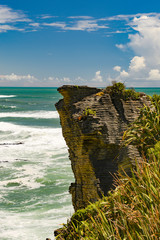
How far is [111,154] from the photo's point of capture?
424 inches

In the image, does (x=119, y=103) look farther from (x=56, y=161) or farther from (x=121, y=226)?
(x=56, y=161)

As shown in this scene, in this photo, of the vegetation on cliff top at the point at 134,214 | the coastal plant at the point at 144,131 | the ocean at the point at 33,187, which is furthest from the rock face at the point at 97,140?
the vegetation on cliff top at the point at 134,214

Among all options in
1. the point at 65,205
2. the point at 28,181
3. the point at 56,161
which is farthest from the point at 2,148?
the point at 65,205

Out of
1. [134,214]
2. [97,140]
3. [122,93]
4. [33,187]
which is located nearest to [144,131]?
[97,140]

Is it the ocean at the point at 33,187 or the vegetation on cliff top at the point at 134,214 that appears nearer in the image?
the vegetation on cliff top at the point at 134,214

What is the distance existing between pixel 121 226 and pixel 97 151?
5184 mm

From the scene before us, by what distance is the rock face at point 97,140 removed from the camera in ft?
34.7

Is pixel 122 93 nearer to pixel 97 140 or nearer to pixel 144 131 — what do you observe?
pixel 97 140

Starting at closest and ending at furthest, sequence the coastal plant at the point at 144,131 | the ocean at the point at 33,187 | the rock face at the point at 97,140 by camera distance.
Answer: the coastal plant at the point at 144,131 < the rock face at the point at 97,140 < the ocean at the point at 33,187

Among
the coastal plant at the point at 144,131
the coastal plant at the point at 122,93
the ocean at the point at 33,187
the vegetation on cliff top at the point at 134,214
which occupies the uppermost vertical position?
the coastal plant at the point at 122,93

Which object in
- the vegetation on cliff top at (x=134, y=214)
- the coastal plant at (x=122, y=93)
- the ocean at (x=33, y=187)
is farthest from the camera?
the ocean at (x=33, y=187)

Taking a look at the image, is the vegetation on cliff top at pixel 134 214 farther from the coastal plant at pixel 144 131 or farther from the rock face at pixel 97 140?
the rock face at pixel 97 140

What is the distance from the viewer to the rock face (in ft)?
34.7

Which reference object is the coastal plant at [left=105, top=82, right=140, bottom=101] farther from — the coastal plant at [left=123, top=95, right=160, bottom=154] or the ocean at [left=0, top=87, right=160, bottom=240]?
the ocean at [left=0, top=87, right=160, bottom=240]
